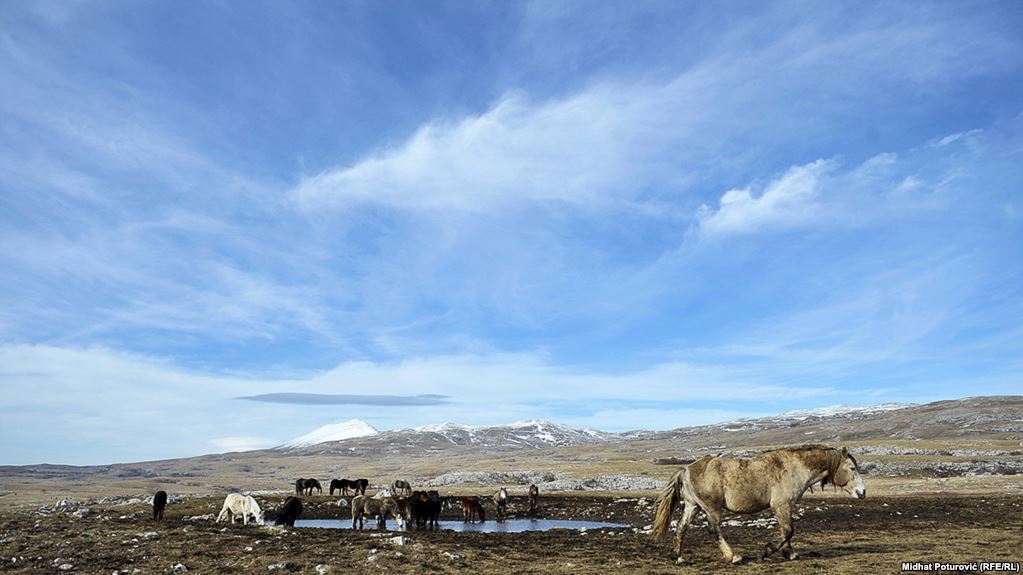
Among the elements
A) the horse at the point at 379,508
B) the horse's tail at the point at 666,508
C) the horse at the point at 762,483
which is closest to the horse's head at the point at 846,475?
the horse at the point at 762,483

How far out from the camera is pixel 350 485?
54.1 meters

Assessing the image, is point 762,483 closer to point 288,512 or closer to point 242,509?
point 288,512

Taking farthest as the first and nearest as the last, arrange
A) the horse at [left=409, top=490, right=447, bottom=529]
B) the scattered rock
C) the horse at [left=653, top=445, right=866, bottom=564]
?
the horse at [left=409, top=490, right=447, bottom=529], the scattered rock, the horse at [left=653, top=445, right=866, bottom=564]

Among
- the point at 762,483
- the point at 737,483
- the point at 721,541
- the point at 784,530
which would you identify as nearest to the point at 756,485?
the point at 762,483

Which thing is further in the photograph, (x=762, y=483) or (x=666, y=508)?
(x=666, y=508)

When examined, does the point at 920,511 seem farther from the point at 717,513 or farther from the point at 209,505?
the point at 209,505

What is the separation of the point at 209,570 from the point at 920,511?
3260 cm

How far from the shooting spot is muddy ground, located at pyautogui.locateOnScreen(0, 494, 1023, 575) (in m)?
14.5

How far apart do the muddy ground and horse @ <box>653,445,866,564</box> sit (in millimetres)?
867

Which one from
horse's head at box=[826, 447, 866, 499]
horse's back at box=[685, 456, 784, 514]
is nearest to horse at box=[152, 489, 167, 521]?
horse's back at box=[685, 456, 784, 514]

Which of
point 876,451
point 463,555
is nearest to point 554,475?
point 876,451

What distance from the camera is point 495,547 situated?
19.2 meters

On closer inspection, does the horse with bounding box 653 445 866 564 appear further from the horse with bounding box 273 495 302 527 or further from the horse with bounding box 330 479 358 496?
the horse with bounding box 330 479 358 496

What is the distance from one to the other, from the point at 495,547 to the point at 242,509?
1607 cm
